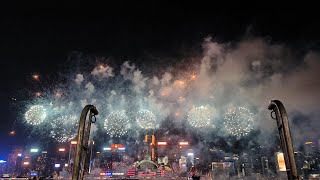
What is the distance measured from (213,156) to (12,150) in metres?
112

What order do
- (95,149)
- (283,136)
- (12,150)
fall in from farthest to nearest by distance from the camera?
(95,149) → (12,150) → (283,136)

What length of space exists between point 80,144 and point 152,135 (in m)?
105

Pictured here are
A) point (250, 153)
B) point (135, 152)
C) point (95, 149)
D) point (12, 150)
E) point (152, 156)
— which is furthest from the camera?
point (95, 149)

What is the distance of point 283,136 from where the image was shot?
18.3 feet

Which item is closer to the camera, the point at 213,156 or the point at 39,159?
the point at 39,159

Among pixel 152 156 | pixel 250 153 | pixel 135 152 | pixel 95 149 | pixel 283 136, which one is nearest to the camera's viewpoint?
pixel 283 136

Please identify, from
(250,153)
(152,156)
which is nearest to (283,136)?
(152,156)

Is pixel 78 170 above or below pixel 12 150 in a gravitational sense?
below

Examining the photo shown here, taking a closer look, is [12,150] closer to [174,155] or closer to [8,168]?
[8,168]

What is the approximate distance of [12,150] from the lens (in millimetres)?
128125

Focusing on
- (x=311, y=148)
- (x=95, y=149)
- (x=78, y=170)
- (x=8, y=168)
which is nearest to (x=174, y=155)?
(x=95, y=149)

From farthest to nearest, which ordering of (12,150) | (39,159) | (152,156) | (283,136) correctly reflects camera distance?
(39,159) < (12,150) < (152,156) < (283,136)

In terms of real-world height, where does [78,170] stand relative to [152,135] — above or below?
below

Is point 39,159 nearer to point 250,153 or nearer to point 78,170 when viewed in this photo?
point 250,153
